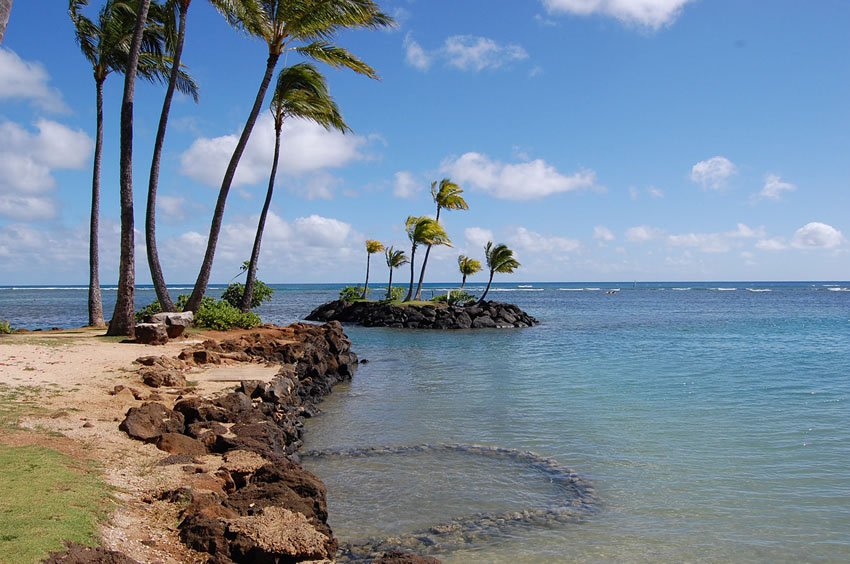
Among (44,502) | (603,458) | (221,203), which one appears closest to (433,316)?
(221,203)

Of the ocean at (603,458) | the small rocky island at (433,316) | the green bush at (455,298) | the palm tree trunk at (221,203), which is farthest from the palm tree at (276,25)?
the green bush at (455,298)

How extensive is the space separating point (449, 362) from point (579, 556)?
16.0m

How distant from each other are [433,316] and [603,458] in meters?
29.3

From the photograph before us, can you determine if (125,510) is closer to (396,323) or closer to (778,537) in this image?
(778,537)

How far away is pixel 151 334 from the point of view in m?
14.7

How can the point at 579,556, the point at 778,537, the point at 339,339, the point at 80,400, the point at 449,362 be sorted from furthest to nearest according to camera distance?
the point at 449,362 → the point at 339,339 → the point at 80,400 → the point at 778,537 → the point at 579,556

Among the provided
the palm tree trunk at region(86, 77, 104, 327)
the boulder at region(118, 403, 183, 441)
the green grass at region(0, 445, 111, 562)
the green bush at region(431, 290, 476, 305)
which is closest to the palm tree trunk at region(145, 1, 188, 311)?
the palm tree trunk at region(86, 77, 104, 327)

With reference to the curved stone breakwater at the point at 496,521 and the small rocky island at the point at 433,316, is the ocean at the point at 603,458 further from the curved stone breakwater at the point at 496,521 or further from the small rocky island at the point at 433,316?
the small rocky island at the point at 433,316

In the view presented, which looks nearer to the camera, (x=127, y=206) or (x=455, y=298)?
(x=127, y=206)

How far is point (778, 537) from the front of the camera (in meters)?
6.78

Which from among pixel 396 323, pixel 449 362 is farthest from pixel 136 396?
pixel 396 323

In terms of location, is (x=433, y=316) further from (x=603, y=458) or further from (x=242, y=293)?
(x=603, y=458)

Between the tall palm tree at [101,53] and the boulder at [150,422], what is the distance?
1313 centimetres

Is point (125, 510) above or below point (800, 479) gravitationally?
above
